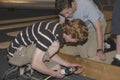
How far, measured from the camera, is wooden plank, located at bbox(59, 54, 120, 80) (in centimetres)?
228

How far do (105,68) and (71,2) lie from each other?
605 millimetres

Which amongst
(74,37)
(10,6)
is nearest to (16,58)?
(74,37)

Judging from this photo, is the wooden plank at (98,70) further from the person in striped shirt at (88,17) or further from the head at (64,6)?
the head at (64,6)

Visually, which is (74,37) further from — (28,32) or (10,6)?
(10,6)

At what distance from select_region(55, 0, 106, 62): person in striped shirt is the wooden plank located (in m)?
0.18

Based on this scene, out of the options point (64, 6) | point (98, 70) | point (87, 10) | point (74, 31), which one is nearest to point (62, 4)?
point (64, 6)

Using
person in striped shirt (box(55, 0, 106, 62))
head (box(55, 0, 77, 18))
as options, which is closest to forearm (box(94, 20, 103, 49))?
person in striped shirt (box(55, 0, 106, 62))

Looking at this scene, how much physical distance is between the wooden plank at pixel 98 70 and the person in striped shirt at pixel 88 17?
176 millimetres

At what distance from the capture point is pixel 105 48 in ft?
10.2

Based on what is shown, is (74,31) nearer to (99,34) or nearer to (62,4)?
(62,4)

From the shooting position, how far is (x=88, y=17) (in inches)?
102

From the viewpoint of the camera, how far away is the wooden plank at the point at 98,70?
228 centimetres

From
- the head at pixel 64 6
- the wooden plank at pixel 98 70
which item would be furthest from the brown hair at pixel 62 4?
the wooden plank at pixel 98 70

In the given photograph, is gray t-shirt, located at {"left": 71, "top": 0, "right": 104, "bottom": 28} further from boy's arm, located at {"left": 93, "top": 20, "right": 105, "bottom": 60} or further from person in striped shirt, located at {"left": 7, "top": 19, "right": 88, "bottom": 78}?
person in striped shirt, located at {"left": 7, "top": 19, "right": 88, "bottom": 78}
